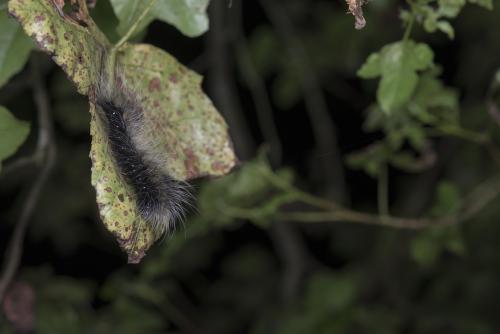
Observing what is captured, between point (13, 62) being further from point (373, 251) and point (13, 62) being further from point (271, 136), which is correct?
point (373, 251)

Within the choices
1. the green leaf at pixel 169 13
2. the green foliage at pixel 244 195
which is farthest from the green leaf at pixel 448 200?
the green leaf at pixel 169 13

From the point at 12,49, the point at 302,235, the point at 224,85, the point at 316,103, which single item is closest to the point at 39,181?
the point at 12,49

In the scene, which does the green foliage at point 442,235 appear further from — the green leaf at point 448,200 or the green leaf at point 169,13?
the green leaf at point 169,13

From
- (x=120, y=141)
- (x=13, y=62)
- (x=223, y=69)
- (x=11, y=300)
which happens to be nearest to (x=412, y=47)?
(x=120, y=141)

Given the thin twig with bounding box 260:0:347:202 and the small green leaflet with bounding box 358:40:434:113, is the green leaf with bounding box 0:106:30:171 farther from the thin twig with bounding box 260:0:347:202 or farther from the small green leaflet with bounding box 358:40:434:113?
the thin twig with bounding box 260:0:347:202

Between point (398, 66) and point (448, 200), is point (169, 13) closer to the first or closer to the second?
point (398, 66)
